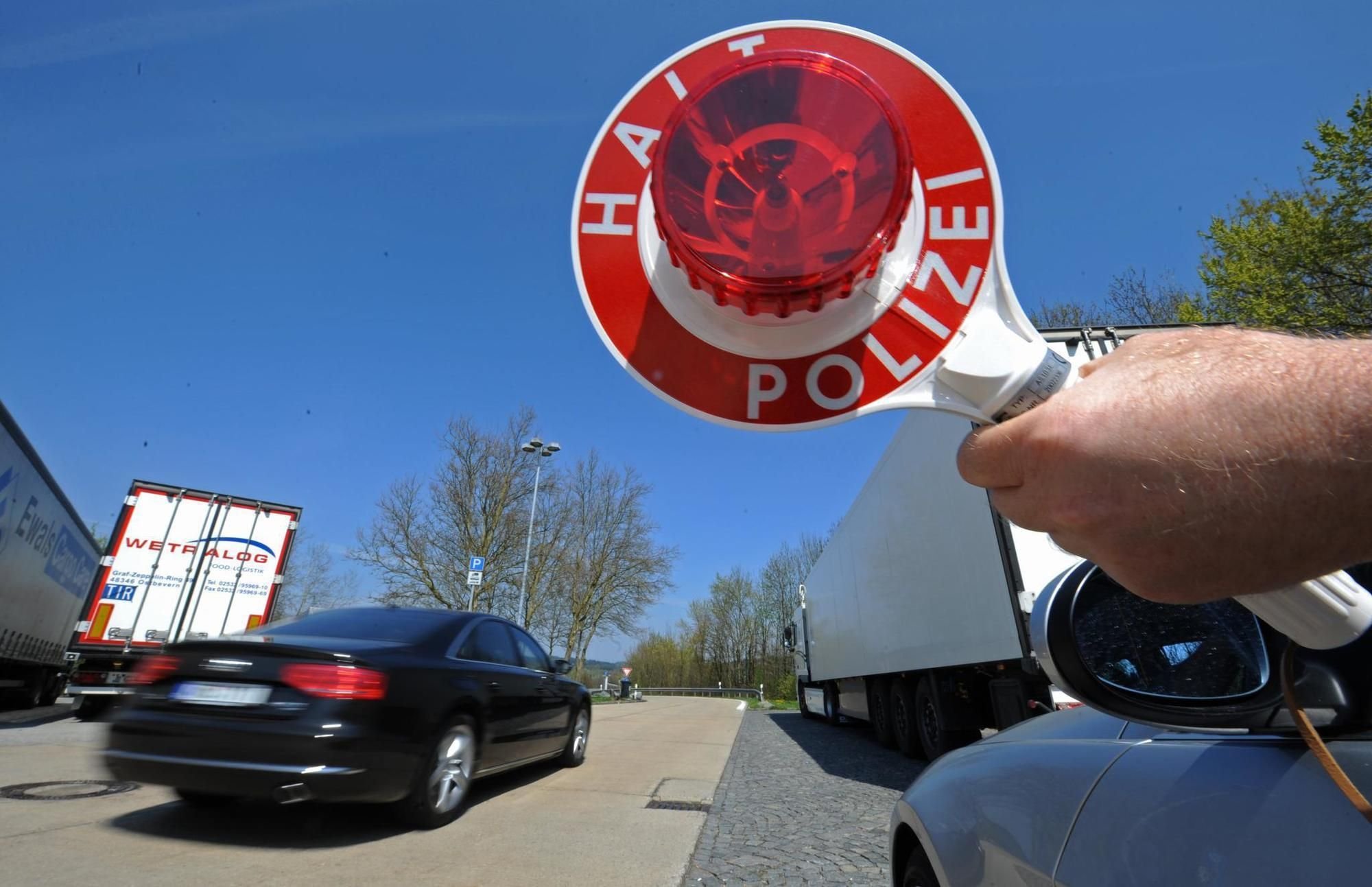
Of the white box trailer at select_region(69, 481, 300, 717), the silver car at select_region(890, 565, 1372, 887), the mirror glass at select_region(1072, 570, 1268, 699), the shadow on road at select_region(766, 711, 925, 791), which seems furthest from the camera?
the white box trailer at select_region(69, 481, 300, 717)

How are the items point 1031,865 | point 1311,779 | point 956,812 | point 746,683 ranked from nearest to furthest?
point 1311,779 < point 1031,865 < point 956,812 < point 746,683

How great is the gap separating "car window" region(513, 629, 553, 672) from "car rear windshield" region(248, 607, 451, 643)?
3.44ft

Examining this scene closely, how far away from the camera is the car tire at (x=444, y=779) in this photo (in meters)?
4.19

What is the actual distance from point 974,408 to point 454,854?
4158mm

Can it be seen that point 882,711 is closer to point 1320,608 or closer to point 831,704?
point 831,704

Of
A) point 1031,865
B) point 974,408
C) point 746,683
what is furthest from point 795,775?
point 746,683

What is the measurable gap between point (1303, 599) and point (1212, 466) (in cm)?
24

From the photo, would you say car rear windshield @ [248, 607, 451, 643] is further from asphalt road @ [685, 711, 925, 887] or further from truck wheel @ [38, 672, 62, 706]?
truck wheel @ [38, 672, 62, 706]

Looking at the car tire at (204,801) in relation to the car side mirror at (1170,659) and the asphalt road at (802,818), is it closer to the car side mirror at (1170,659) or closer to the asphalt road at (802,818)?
the asphalt road at (802,818)

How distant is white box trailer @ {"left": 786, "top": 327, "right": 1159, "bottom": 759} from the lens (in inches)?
218

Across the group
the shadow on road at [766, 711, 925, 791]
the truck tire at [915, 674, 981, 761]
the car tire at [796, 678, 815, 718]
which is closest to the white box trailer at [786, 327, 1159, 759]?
the truck tire at [915, 674, 981, 761]

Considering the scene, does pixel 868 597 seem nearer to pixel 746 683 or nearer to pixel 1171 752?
pixel 1171 752

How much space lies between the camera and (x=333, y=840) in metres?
3.91

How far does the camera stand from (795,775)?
782 centimetres
